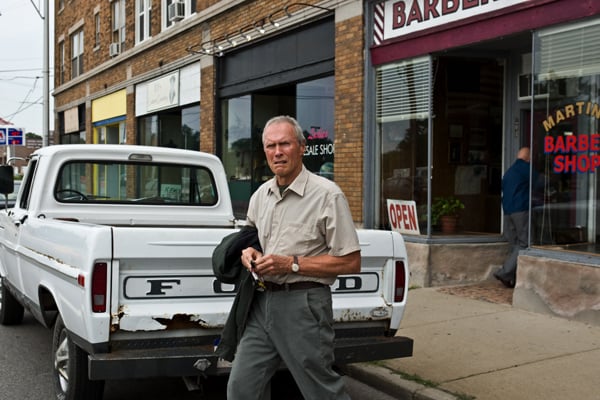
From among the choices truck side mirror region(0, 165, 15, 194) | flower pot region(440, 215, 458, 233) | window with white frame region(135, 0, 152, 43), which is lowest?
flower pot region(440, 215, 458, 233)

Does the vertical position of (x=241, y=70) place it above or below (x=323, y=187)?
above

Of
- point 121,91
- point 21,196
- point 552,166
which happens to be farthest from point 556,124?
point 121,91

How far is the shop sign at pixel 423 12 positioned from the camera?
321 inches

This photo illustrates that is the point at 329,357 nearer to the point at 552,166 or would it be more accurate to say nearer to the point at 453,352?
the point at 453,352

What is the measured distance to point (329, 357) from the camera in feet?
Answer: 10.4

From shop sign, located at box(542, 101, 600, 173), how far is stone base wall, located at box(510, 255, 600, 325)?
3.60 feet

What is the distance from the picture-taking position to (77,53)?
24.8 meters

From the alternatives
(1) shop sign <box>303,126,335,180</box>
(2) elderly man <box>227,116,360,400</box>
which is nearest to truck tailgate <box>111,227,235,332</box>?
(2) elderly man <box>227,116,360,400</box>

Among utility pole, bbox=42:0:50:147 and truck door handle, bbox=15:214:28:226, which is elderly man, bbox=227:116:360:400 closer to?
truck door handle, bbox=15:214:28:226

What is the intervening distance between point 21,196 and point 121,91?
14472 millimetres

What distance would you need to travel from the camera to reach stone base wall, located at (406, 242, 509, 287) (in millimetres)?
8703

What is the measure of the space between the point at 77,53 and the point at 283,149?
932 inches

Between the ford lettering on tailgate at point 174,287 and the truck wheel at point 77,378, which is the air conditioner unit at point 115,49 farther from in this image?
the ford lettering on tailgate at point 174,287

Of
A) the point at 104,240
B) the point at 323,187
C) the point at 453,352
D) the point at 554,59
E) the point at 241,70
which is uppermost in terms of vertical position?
the point at 241,70
